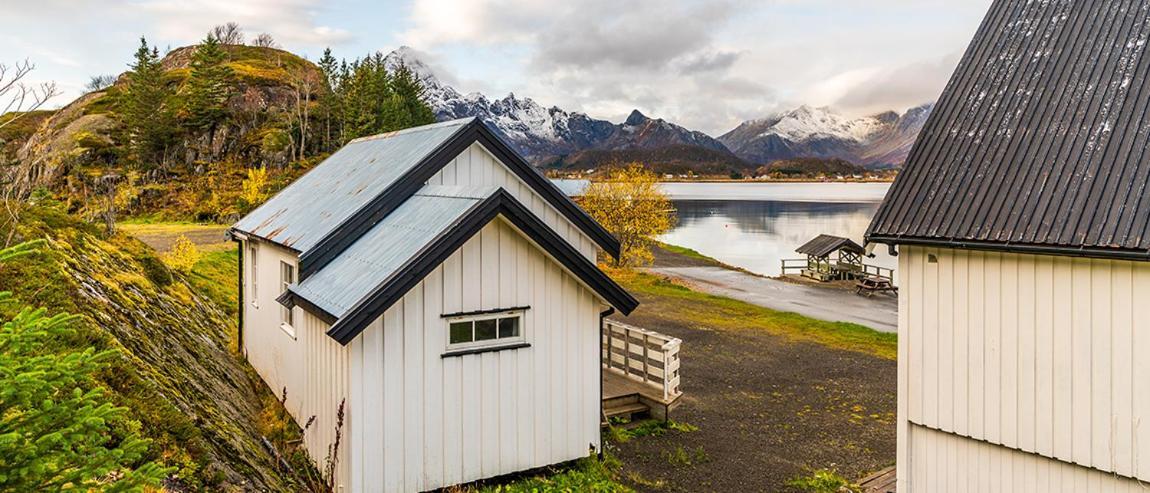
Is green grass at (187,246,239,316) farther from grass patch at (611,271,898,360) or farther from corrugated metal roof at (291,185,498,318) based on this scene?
grass patch at (611,271,898,360)

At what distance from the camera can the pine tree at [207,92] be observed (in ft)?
183

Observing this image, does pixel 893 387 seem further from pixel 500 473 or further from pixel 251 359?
pixel 251 359

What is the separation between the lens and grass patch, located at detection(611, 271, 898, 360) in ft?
72.6

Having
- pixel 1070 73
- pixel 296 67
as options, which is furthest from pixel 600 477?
pixel 296 67

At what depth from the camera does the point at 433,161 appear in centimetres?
1073

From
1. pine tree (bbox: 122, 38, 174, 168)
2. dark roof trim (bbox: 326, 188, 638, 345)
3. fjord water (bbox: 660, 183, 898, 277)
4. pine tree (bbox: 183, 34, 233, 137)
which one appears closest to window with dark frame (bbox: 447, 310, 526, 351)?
dark roof trim (bbox: 326, 188, 638, 345)

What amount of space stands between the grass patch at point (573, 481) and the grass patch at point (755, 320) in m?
13.0

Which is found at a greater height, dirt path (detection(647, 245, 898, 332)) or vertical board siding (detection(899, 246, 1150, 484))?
vertical board siding (detection(899, 246, 1150, 484))

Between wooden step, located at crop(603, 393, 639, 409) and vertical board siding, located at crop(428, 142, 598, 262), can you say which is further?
wooden step, located at crop(603, 393, 639, 409)

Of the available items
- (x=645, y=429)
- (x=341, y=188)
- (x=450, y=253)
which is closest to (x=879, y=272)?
(x=645, y=429)

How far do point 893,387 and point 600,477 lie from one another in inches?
378

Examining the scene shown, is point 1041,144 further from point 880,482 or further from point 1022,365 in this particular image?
point 880,482

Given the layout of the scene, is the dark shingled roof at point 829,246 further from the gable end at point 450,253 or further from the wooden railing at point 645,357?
the gable end at point 450,253

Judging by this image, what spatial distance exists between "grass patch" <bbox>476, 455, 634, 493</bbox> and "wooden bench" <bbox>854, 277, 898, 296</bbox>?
108 feet
